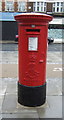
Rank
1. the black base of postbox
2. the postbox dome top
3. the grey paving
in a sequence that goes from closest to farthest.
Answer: the postbox dome top, the grey paving, the black base of postbox

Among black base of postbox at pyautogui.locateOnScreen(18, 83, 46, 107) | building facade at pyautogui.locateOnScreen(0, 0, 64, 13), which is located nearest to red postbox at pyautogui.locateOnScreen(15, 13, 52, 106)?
black base of postbox at pyautogui.locateOnScreen(18, 83, 46, 107)

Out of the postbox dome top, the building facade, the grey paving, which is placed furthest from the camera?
the building facade

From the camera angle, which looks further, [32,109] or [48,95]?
[48,95]

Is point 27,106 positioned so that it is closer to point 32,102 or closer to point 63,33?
point 32,102

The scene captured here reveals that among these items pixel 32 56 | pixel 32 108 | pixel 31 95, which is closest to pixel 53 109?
pixel 32 108

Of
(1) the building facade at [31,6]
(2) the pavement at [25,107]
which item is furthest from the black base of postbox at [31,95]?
(1) the building facade at [31,6]

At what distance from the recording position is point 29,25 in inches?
146

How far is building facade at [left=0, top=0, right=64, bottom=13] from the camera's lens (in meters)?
31.6

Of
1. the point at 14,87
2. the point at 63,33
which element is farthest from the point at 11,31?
the point at 14,87

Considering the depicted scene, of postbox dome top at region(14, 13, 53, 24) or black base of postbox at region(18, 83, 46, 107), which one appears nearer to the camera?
postbox dome top at region(14, 13, 53, 24)

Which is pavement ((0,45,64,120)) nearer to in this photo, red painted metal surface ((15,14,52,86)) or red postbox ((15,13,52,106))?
red postbox ((15,13,52,106))

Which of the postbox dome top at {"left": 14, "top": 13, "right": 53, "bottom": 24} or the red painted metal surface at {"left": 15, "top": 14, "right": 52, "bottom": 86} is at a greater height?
the postbox dome top at {"left": 14, "top": 13, "right": 53, "bottom": 24}

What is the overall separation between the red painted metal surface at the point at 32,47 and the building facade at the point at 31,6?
2915 centimetres

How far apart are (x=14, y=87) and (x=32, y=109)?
154 cm
